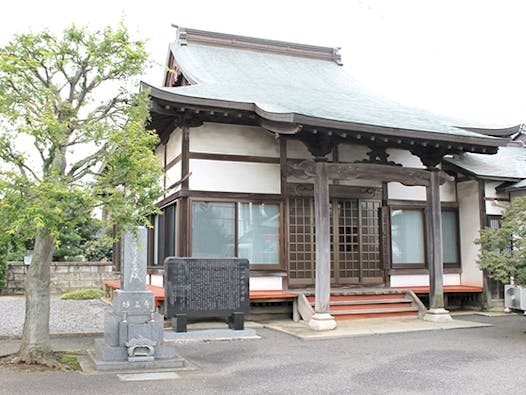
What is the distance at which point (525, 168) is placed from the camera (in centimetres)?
1419

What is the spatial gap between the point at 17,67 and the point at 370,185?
8.47 m

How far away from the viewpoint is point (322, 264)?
32.0 feet

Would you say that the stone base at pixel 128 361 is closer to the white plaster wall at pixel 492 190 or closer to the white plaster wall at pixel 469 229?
the white plaster wall at pixel 469 229

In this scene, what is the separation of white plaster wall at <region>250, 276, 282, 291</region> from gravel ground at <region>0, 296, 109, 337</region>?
3080mm

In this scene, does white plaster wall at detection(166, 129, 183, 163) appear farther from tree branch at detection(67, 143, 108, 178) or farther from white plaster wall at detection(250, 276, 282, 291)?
tree branch at detection(67, 143, 108, 178)

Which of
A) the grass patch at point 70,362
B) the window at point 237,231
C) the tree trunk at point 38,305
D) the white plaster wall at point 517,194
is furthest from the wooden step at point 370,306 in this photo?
the tree trunk at point 38,305

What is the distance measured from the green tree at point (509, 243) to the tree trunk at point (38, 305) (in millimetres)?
7025

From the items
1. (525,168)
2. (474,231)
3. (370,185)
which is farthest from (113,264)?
(525,168)

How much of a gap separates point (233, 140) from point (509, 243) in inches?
222

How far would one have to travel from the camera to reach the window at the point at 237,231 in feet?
35.7

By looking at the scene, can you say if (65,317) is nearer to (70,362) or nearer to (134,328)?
(70,362)

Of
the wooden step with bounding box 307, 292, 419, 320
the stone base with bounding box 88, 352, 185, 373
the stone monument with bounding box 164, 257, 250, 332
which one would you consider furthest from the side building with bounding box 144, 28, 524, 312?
the stone base with bounding box 88, 352, 185, 373

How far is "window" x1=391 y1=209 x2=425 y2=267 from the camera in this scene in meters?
12.8

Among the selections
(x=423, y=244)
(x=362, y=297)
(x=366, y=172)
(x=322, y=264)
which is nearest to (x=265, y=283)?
(x=322, y=264)
